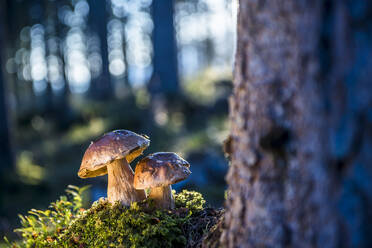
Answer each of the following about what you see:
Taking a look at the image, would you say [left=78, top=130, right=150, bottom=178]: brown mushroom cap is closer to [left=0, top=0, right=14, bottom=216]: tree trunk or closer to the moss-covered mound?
the moss-covered mound

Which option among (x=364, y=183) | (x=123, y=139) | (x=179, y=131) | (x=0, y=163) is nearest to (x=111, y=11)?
(x=179, y=131)

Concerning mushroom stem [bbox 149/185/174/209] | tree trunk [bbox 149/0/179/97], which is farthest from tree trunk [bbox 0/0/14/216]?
mushroom stem [bbox 149/185/174/209]

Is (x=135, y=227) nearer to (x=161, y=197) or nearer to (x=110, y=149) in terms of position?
(x=161, y=197)

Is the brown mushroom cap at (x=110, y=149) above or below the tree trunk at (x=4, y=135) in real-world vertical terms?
above

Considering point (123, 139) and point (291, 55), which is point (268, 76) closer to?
point (291, 55)

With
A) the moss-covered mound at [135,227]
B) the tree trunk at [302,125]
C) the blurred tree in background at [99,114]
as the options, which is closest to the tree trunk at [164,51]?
the blurred tree in background at [99,114]

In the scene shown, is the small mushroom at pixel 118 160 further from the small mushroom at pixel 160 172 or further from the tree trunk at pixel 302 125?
the tree trunk at pixel 302 125
